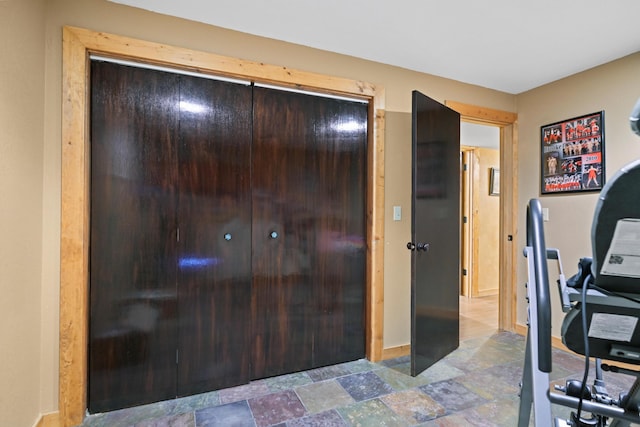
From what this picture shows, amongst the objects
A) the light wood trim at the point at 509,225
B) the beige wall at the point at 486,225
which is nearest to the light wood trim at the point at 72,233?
the light wood trim at the point at 509,225

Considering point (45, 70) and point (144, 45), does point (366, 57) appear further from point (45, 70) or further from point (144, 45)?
point (45, 70)

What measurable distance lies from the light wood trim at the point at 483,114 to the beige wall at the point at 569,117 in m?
0.16

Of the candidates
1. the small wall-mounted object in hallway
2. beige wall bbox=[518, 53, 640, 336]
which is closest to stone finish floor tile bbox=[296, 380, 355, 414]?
beige wall bbox=[518, 53, 640, 336]

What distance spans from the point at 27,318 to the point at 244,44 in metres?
2.01

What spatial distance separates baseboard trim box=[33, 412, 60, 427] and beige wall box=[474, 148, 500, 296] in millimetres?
4944

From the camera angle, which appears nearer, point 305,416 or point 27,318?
point 27,318

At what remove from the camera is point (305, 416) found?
72.4 inches

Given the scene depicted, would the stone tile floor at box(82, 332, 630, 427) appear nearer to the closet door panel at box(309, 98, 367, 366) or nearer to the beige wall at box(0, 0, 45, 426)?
the closet door panel at box(309, 98, 367, 366)

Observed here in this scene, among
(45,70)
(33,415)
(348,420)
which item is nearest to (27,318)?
(33,415)

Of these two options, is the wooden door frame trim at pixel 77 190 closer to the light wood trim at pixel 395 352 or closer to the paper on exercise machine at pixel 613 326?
the light wood trim at pixel 395 352

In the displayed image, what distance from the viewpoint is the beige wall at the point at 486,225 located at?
15.9ft

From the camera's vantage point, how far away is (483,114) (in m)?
3.05

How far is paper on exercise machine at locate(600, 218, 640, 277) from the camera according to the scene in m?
0.92

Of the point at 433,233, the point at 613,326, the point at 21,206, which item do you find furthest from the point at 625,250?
the point at 21,206
